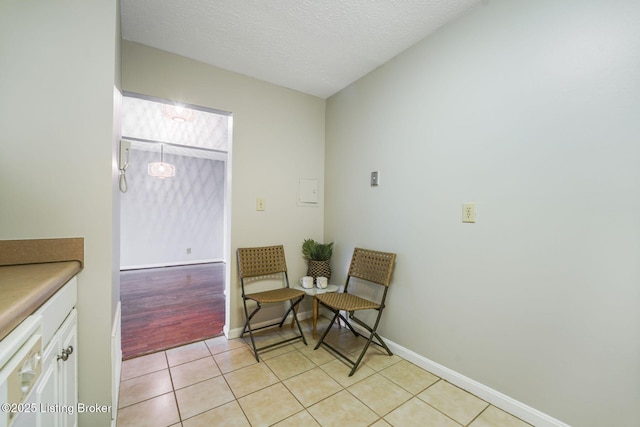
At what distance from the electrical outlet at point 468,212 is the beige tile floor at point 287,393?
114cm

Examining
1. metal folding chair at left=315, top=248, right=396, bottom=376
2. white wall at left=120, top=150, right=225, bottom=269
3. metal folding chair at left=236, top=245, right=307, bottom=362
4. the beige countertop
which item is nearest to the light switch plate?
metal folding chair at left=315, top=248, right=396, bottom=376

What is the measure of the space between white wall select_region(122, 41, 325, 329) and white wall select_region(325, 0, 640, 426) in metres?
0.99

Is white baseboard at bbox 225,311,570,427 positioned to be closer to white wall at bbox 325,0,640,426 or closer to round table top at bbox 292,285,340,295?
white wall at bbox 325,0,640,426

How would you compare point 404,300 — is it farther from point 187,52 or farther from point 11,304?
point 187,52

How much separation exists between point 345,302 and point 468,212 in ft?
3.75

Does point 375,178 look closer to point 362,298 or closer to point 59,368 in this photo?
point 362,298

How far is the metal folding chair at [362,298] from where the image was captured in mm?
2047

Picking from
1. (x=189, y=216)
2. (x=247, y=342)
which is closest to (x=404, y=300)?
(x=247, y=342)

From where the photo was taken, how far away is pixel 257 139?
2605 mm

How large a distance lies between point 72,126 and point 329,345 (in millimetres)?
2290

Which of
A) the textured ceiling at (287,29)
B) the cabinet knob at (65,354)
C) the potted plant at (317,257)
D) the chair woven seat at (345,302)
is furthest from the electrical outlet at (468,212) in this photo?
the cabinet knob at (65,354)

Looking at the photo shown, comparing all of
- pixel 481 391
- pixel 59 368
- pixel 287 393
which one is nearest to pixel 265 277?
pixel 287 393

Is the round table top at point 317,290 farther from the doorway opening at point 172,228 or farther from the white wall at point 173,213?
the white wall at point 173,213

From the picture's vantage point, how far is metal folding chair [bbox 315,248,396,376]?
2047mm
